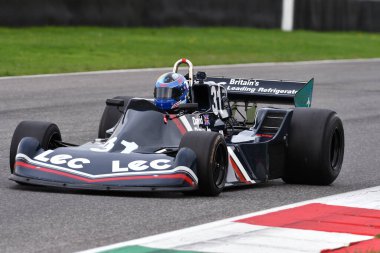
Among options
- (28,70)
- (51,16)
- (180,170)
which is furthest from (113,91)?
(180,170)

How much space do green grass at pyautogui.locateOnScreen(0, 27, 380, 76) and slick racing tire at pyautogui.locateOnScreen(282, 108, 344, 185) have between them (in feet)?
37.2

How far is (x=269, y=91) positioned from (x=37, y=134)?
288 cm

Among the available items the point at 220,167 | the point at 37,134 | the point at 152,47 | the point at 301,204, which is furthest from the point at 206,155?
the point at 152,47

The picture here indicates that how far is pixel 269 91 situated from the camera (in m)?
11.4

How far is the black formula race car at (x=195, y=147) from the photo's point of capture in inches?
345

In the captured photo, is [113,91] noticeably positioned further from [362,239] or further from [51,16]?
[362,239]

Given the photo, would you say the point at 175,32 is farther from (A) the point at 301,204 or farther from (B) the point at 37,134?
(A) the point at 301,204

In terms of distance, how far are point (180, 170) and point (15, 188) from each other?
4.74ft

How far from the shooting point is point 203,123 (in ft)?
32.9

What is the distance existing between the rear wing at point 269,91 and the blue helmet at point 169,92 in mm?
1371

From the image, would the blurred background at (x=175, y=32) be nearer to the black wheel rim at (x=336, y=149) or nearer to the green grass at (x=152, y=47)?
the green grass at (x=152, y=47)

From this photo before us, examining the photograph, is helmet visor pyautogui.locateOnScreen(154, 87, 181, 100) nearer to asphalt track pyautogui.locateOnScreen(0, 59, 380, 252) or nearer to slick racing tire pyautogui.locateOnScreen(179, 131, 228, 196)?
slick racing tire pyautogui.locateOnScreen(179, 131, 228, 196)

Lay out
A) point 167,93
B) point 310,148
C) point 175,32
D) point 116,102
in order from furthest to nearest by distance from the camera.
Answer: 1. point 175,32
2. point 116,102
3. point 310,148
4. point 167,93

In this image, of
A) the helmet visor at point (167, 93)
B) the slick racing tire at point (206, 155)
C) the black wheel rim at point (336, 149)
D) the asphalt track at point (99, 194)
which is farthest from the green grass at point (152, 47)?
the slick racing tire at point (206, 155)
